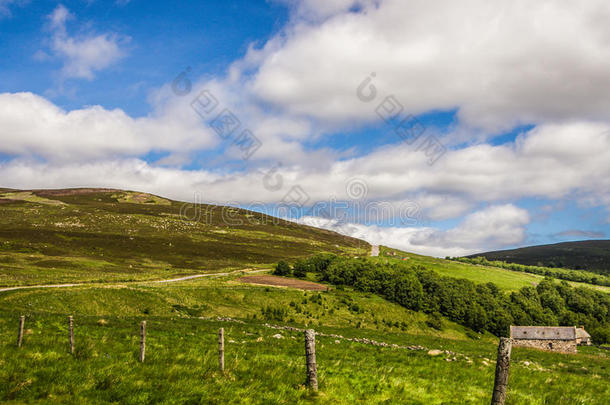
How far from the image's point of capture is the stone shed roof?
246 feet

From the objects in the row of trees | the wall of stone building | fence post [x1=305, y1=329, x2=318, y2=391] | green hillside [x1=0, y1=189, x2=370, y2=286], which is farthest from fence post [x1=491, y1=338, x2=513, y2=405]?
the row of trees

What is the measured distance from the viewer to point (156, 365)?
12203 mm

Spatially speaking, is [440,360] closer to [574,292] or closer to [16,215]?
[574,292]

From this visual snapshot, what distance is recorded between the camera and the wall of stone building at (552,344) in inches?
2879

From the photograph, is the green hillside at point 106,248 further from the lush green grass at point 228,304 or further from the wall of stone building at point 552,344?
the wall of stone building at point 552,344

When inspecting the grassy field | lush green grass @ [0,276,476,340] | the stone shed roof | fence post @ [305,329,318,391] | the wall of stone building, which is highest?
fence post @ [305,329,318,391]

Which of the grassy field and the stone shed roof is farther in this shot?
the stone shed roof

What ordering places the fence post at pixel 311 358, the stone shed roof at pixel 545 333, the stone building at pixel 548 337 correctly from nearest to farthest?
the fence post at pixel 311 358 → the stone building at pixel 548 337 → the stone shed roof at pixel 545 333

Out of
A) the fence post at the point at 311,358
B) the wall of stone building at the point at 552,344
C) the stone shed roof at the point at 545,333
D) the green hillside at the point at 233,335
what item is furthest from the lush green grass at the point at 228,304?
the fence post at the point at 311,358

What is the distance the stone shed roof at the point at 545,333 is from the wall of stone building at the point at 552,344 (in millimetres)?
627

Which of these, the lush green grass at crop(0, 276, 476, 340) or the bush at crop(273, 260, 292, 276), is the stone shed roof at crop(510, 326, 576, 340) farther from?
the bush at crop(273, 260, 292, 276)

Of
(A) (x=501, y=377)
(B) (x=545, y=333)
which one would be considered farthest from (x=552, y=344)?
(A) (x=501, y=377)

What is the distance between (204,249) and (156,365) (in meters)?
147

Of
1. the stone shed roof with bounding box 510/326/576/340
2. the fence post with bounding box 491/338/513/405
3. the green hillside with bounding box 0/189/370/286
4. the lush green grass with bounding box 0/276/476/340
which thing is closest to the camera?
the fence post with bounding box 491/338/513/405
